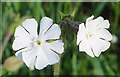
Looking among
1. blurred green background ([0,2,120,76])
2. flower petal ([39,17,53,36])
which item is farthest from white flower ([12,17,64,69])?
blurred green background ([0,2,120,76])

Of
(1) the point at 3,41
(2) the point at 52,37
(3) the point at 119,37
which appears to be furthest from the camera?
(3) the point at 119,37

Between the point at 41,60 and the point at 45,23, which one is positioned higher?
the point at 45,23

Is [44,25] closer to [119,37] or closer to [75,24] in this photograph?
[75,24]

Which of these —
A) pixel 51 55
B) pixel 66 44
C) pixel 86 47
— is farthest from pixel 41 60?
pixel 66 44

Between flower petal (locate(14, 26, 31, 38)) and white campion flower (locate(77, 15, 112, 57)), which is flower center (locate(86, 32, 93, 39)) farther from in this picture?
flower petal (locate(14, 26, 31, 38))

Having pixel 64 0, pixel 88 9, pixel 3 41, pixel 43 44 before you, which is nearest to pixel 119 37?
pixel 88 9

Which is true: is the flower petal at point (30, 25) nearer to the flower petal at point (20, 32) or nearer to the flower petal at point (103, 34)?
the flower petal at point (20, 32)

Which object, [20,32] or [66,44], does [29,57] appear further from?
[66,44]
